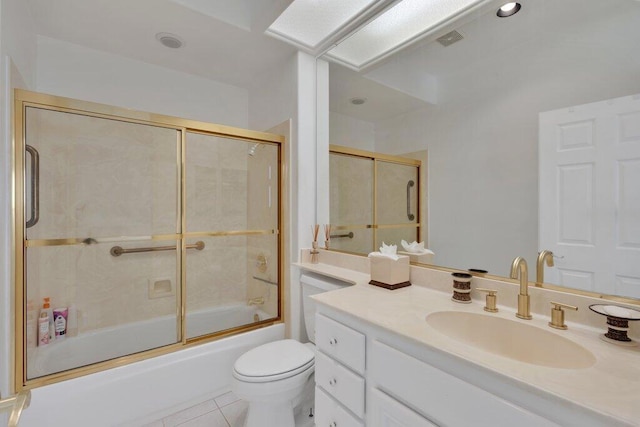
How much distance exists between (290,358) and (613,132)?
1.65 meters

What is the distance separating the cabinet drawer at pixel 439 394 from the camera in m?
0.66

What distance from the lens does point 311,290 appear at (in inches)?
74.9

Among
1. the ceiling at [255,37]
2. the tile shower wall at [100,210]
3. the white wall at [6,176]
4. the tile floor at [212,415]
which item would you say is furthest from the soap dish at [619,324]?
the white wall at [6,176]

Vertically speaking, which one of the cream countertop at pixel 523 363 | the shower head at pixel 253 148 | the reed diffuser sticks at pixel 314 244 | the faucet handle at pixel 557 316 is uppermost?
the shower head at pixel 253 148

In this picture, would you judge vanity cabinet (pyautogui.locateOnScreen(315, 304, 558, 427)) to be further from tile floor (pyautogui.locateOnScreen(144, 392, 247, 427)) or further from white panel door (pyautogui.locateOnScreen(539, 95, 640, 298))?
tile floor (pyautogui.locateOnScreen(144, 392, 247, 427))

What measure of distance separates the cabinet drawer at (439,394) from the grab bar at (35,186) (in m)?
1.84

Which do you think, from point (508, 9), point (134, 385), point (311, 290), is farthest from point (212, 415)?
point (508, 9)

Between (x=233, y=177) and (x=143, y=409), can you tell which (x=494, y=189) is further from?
(x=143, y=409)

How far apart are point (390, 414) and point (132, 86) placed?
2.72 m

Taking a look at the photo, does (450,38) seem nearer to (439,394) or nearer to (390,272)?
(390,272)

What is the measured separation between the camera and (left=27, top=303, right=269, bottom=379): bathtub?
58.8 inches

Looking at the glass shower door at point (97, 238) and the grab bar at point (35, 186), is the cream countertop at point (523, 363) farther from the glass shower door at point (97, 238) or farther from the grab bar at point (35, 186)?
the grab bar at point (35, 186)

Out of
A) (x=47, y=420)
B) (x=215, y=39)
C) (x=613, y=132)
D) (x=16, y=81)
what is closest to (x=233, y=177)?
(x=215, y=39)

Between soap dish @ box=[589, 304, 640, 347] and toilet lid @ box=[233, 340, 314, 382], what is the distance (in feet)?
4.00
